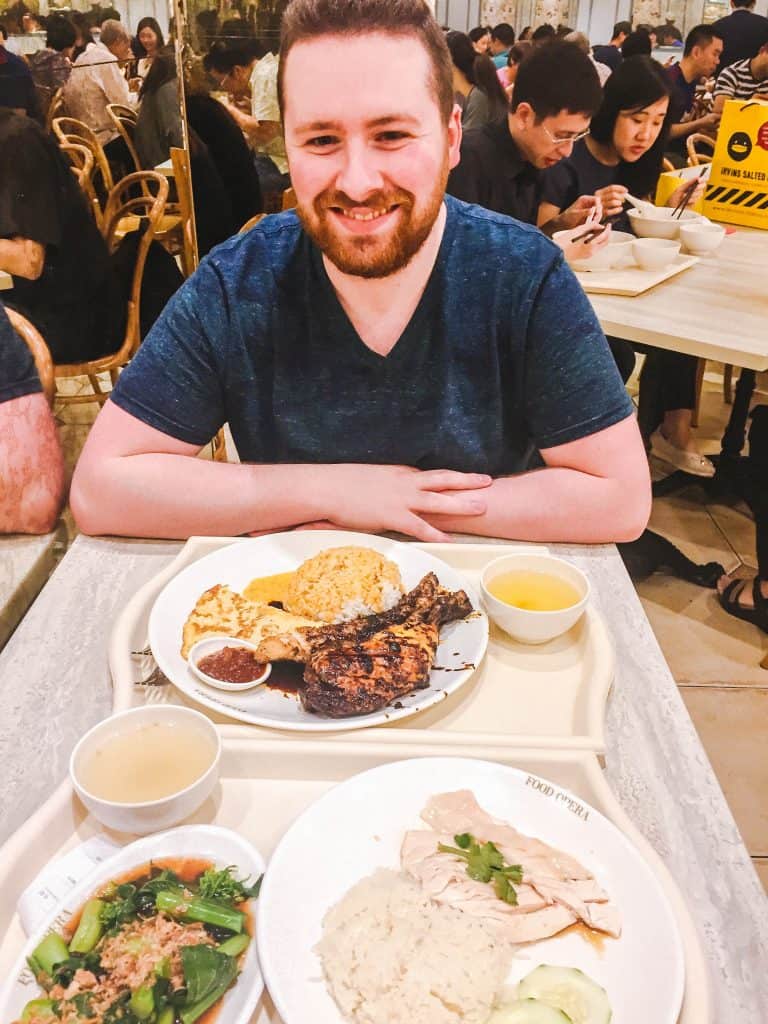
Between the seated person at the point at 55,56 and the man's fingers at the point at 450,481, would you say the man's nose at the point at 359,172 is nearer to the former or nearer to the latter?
the man's fingers at the point at 450,481

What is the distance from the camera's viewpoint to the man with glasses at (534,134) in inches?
120

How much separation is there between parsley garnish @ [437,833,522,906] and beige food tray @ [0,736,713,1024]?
109 millimetres

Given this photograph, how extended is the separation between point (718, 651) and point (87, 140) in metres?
3.45

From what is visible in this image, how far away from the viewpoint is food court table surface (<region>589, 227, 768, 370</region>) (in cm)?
239

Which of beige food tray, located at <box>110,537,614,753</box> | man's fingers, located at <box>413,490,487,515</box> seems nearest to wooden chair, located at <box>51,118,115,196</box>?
man's fingers, located at <box>413,490,487,515</box>

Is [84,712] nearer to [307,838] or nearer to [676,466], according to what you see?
[307,838]

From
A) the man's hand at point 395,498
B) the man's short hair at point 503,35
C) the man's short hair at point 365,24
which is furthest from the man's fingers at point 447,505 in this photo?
the man's short hair at point 503,35

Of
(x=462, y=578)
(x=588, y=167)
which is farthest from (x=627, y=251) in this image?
(x=462, y=578)

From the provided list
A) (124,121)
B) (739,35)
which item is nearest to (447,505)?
(124,121)

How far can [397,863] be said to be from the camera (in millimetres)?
859

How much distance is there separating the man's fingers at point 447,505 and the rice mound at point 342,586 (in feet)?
0.62

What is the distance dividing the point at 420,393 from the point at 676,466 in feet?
8.91

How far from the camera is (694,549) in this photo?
3459 millimetres

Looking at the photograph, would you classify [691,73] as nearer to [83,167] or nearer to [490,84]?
[490,84]
